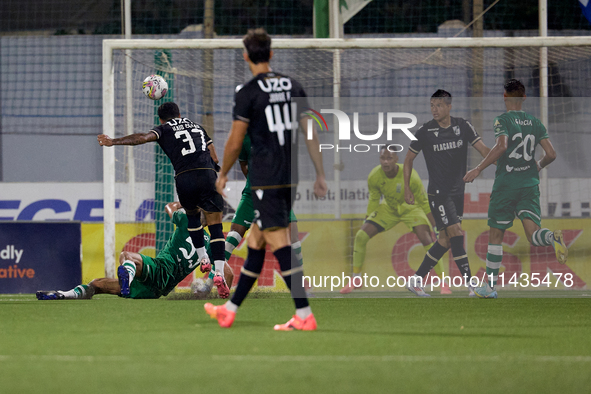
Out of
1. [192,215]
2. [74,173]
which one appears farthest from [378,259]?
[74,173]

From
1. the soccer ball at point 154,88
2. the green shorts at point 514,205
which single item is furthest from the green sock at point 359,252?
the soccer ball at point 154,88

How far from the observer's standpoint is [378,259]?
938cm

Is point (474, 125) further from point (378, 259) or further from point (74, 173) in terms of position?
point (74, 173)

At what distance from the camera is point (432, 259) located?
9047 millimetres

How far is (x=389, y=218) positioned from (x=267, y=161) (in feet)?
14.6

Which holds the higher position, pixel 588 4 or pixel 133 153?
pixel 588 4

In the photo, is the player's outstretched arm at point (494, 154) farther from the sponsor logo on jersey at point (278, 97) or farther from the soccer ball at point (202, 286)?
the sponsor logo on jersey at point (278, 97)

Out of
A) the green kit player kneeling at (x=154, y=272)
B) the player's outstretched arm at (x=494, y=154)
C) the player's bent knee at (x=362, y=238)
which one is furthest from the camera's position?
the player's bent knee at (x=362, y=238)

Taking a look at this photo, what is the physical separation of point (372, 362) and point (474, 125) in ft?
18.8

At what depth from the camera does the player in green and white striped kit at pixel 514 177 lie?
8867mm

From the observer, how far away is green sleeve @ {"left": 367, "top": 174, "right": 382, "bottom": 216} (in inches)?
364

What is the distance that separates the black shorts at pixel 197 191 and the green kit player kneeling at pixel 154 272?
152mm

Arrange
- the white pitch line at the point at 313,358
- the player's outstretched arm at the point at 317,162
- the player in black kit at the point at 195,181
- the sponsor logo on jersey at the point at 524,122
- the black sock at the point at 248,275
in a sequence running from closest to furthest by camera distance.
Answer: the white pitch line at the point at 313,358, the black sock at the point at 248,275, the player's outstretched arm at the point at 317,162, the player in black kit at the point at 195,181, the sponsor logo on jersey at the point at 524,122

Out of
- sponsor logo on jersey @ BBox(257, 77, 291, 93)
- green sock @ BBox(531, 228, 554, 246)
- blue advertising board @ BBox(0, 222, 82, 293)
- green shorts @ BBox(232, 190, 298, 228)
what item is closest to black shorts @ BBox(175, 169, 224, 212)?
green shorts @ BBox(232, 190, 298, 228)
